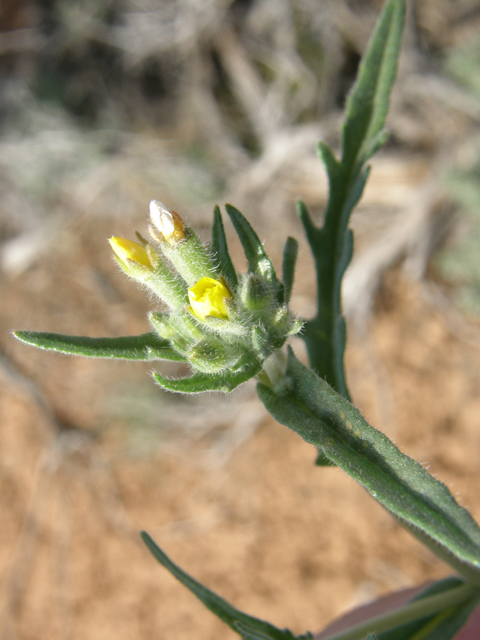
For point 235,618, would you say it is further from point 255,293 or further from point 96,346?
point 255,293

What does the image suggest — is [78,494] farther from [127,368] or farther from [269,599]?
[269,599]

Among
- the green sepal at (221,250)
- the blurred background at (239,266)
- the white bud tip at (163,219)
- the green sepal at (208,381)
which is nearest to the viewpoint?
the green sepal at (208,381)

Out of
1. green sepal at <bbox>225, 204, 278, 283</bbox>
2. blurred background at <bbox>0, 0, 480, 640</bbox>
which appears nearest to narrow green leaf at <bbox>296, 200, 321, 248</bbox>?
green sepal at <bbox>225, 204, 278, 283</bbox>

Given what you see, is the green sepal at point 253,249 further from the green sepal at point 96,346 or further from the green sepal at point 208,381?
the green sepal at point 96,346

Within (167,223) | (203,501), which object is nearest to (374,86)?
(167,223)

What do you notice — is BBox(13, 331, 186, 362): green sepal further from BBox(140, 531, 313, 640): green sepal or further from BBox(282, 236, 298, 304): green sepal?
BBox(140, 531, 313, 640): green sepal

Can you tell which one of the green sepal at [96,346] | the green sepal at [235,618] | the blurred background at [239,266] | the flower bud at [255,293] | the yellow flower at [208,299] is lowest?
the green sepal at [235,618]

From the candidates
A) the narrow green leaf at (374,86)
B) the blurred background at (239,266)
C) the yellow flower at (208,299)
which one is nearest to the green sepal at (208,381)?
the yellow flower at (208,299)
